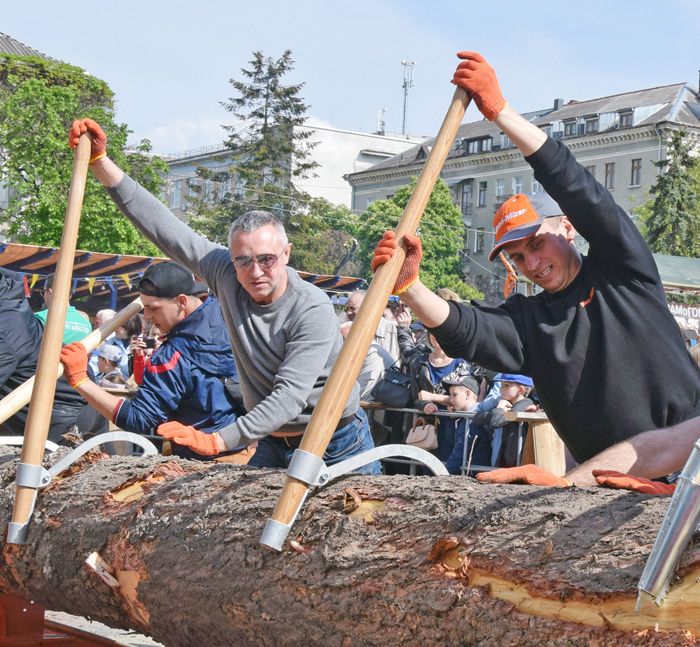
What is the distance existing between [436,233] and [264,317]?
51461 mm

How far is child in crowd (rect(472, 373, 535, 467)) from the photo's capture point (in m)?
5.98

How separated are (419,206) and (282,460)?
1.46 meters

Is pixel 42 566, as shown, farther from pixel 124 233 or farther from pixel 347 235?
pixel 347 235

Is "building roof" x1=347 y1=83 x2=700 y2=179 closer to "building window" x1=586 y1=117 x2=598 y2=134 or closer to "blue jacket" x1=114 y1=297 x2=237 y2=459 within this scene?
"building window" x1=586 y1=117 x2=598 y2=134

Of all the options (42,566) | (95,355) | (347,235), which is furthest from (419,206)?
(347,235)

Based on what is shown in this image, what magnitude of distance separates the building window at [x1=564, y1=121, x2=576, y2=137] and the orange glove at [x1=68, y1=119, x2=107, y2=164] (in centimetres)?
5344

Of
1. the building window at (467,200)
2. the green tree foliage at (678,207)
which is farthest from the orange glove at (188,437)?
the building window at (467,200)

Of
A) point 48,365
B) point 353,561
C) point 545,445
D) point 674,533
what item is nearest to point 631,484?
point 674,533

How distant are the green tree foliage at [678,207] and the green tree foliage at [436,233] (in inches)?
611

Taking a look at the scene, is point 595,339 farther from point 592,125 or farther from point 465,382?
point 592,125

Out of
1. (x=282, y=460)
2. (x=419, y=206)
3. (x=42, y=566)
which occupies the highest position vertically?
(x=419, y=206)

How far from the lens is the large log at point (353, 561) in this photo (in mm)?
1749

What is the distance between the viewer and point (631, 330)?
110 inches

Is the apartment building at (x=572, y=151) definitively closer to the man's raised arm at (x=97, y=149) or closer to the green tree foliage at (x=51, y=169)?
the green tree foliage at (x=51, y=169)
